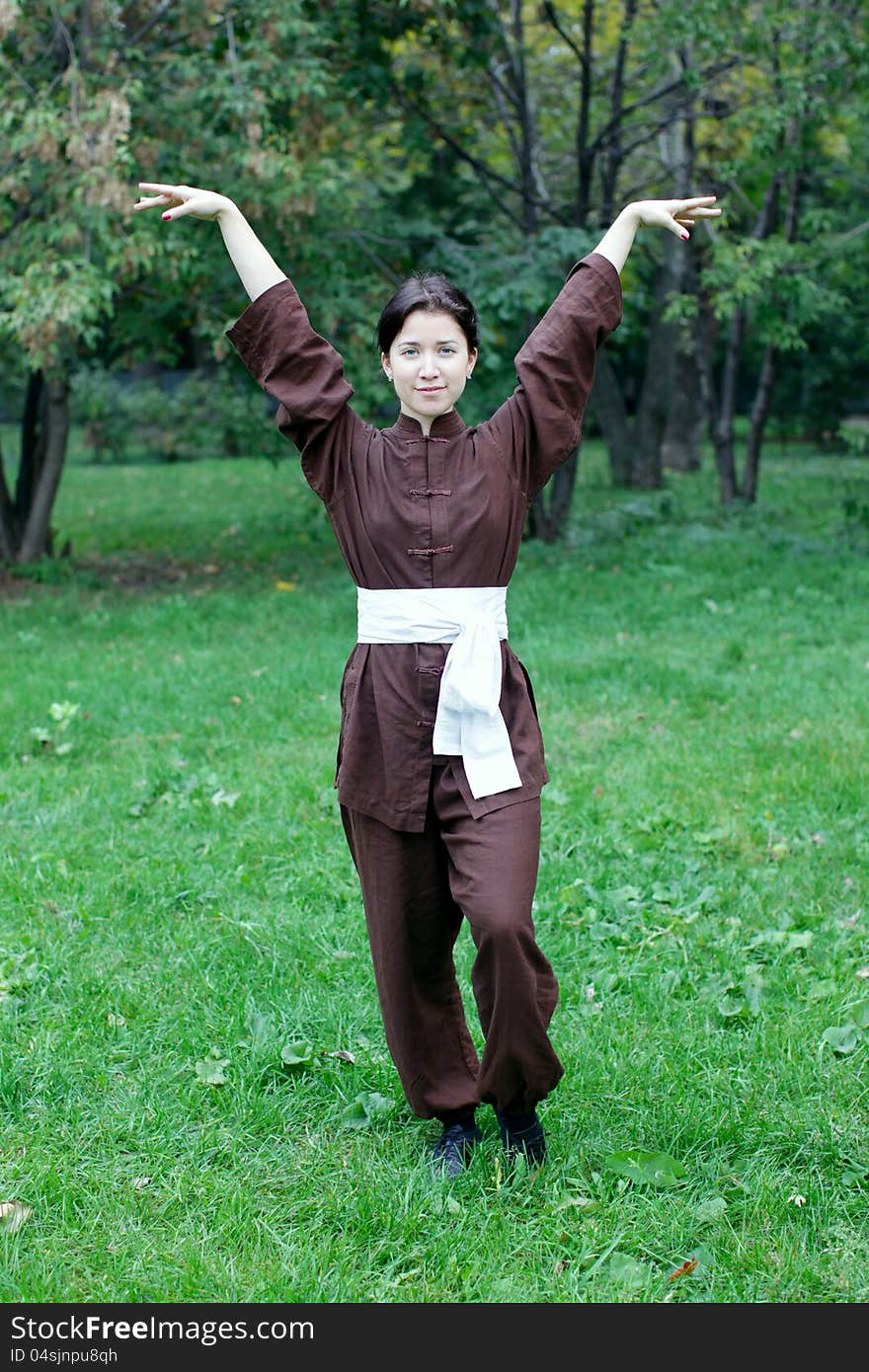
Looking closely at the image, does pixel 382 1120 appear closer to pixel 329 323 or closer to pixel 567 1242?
pixel 567 1242

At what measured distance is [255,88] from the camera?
9031 mm

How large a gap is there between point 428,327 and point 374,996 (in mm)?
2024

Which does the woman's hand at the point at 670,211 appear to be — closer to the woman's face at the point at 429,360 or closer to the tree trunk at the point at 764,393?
the woman's face at the point at 429,360

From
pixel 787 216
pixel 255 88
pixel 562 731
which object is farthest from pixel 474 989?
pixel 787 216

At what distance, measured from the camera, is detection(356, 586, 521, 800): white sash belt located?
9.48 ft

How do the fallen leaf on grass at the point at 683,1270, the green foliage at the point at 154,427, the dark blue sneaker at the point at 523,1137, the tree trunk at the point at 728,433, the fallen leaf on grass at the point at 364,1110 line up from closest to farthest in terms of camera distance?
the fallen leaf on grass at the point at 683,1270, the dark blue sneaker at the point at 523,1137, the fallen leaf on grass at the point at 364,1110, the tree trunk at the point at 728,433, the green foliage at the point at 154,427

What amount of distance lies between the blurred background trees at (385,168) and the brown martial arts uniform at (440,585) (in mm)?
4714

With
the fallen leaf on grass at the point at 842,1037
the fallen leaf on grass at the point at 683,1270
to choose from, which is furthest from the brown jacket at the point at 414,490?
the fallen leaf on grass at the point at 842,1037

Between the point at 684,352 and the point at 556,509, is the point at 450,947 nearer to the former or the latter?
the point at 556,509

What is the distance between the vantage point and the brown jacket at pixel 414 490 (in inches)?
115

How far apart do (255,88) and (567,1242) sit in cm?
814

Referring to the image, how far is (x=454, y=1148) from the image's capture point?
322cm

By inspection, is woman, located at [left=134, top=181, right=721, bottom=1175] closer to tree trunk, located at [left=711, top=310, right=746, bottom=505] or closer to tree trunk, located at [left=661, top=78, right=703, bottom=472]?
tree trunk, located at [left=661, top=78, right=703, bottom=472]

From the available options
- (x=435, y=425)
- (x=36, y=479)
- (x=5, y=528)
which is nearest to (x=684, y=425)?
(x=36, y=479)
